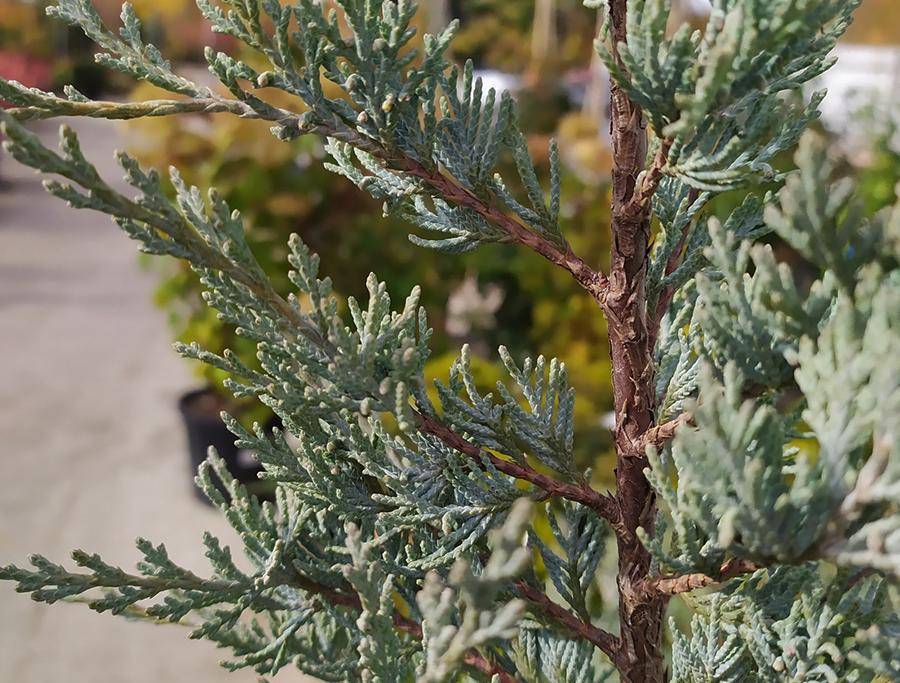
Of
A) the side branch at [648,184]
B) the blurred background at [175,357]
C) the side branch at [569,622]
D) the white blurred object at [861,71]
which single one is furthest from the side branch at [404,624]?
the white blurred object at [861,71]

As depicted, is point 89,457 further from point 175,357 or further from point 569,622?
point 569,622

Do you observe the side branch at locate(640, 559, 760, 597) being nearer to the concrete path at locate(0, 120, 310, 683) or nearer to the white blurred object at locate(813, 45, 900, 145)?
the concrete path at locate(0, 120, 310, 683)

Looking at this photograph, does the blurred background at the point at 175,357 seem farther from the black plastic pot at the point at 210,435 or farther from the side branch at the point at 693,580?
the side branch at the point at 693,580

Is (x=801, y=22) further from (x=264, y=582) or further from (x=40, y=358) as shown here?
(x=40, y=358)

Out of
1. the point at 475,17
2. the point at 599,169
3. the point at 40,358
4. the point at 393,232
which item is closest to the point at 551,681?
the point at 393,232

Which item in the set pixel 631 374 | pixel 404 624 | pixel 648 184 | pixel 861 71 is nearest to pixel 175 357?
pixel 404 624

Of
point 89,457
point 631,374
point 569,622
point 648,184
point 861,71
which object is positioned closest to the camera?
point 648,184

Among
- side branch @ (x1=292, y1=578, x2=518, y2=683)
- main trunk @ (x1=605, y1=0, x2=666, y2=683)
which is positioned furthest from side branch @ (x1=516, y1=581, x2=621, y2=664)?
side branch @ (x1=292, y1=578, x2=518, y2=683)
